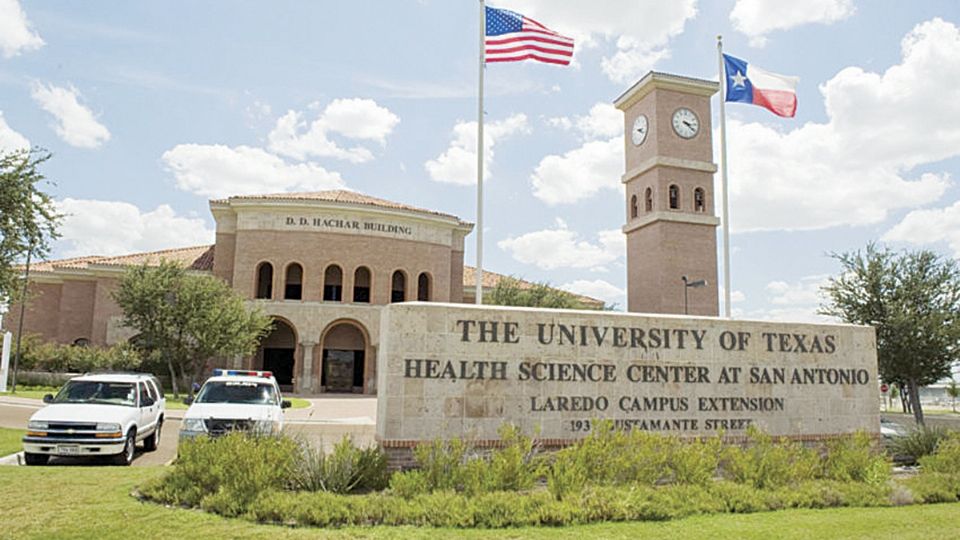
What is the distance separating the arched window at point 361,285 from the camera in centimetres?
3994

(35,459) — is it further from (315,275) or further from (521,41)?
(315,275)

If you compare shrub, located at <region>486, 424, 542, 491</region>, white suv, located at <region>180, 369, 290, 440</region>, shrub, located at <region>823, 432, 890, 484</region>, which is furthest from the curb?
shrub, located at <region>823, 432, 890, 484</region>

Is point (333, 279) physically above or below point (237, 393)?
above

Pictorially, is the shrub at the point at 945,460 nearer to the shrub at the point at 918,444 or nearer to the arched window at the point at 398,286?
the shrub at the point at 918,444

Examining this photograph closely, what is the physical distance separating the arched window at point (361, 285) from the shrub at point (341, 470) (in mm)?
30203

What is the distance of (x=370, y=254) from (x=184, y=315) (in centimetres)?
1076

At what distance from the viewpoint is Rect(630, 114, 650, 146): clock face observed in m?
38.4

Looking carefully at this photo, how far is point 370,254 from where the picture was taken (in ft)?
127

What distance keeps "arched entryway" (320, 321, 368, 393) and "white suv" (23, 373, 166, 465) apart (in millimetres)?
24456

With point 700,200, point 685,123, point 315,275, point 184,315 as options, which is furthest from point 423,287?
point 685,123

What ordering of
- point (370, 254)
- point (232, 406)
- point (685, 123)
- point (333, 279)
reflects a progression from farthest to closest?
point (333, 279) < point (370, 254) < point (685, 123) < point (232, 406)

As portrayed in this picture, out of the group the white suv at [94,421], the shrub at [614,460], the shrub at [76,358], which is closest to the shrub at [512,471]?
the shrub at [614,460]

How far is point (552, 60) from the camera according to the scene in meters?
16.9

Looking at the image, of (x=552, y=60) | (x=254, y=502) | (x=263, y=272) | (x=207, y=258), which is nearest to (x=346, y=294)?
(x=263, y=272)
